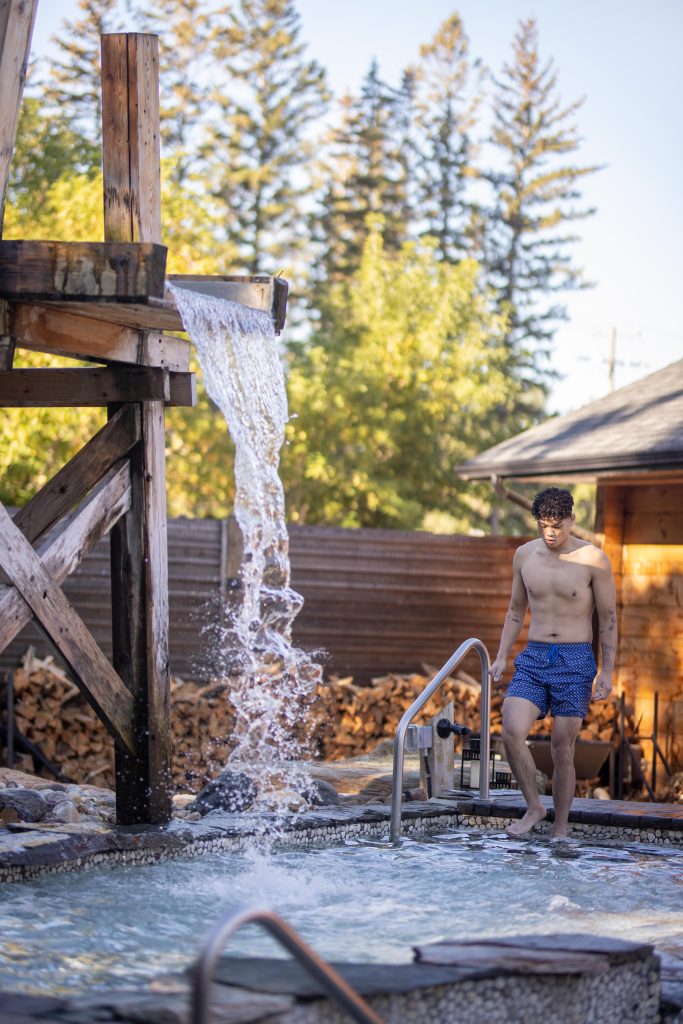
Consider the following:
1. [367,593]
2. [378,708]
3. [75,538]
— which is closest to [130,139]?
[75,538]

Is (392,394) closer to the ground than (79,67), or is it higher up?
closer to the ground

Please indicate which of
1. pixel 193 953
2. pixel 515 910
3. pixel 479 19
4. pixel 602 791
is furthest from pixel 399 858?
pixel 479 19

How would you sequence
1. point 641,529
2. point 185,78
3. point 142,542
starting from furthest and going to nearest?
point 185,78 → point 641,529 → point 142,542

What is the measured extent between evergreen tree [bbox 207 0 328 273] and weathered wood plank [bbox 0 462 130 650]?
84.6ft

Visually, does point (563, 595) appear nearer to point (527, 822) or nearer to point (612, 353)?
point (527, 822)

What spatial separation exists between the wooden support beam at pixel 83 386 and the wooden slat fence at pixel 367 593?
5.35 m

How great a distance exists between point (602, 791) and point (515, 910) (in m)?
5.73

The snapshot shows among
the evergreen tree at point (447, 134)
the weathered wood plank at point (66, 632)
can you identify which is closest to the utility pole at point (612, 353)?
the evergreen tree at point (447, 134)

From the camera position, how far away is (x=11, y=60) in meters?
5.47

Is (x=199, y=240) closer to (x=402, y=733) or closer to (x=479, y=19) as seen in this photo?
(x=402, y=733)

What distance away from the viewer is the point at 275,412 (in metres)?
7.39

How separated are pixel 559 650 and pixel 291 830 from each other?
163 cm

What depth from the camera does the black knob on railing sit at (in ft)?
24.8

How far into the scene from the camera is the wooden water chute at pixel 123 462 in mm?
6035
